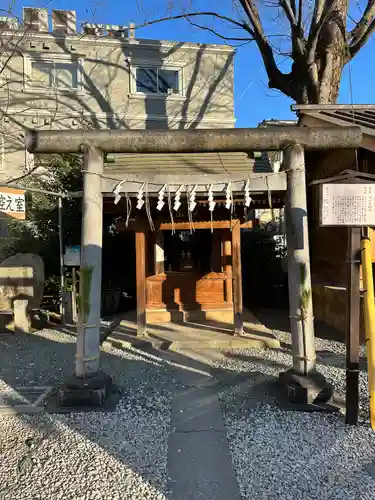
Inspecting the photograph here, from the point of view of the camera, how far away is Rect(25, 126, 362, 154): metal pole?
430 centimetres

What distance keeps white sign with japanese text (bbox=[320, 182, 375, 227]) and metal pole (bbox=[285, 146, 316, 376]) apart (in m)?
0.67

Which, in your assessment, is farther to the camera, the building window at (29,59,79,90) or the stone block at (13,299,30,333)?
the building window at (29,59,79,90)

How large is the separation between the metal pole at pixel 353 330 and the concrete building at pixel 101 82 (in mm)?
13503

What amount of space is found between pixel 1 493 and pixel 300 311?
10.6ft

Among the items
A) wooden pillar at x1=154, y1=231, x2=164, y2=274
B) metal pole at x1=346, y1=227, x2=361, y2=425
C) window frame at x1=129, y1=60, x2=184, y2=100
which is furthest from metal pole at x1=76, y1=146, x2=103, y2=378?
window frame at x1=129, y1=60, x2=184, y2=100

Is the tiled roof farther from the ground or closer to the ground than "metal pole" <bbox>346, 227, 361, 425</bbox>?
farther from the ground

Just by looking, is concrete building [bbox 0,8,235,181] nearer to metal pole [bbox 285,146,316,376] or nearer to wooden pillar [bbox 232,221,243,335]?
wooden pillar [bbox 232,221,243,335]

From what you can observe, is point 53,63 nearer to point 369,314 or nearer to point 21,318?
point 21,318

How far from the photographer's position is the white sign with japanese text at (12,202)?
27.3 ft

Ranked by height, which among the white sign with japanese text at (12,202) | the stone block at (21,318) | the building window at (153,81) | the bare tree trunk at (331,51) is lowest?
the stone block at (21,318)

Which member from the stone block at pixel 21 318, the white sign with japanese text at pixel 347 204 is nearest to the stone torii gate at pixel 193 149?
the white sign with japanese text at pixel 347 204

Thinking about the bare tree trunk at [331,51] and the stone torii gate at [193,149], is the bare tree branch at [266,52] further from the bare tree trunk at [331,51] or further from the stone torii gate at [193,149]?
the stone torii gate at [193,149]

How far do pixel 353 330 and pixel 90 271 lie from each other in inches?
112

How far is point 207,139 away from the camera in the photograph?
4.36 metres
